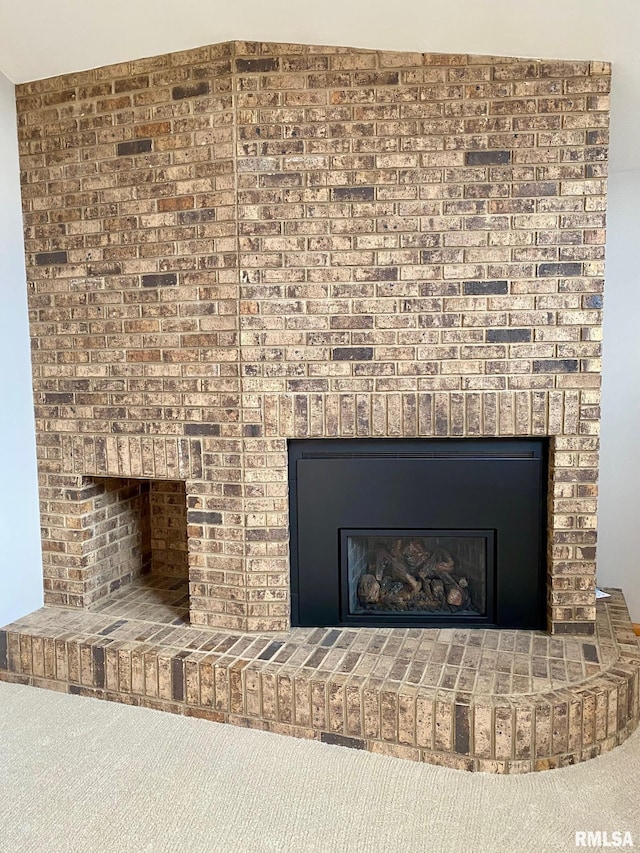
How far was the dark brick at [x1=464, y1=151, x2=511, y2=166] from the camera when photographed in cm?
218

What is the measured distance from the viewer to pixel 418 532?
2.39m

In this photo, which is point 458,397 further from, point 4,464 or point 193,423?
point 4,464

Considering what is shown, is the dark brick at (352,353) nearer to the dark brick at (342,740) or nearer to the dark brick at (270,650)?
the dark brick at (270,650)

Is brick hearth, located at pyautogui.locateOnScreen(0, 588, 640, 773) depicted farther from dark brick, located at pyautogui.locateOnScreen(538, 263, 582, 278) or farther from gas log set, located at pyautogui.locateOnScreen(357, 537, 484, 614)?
dark brick, located at pyautogui.locateOnScreen(538, 263, 582, 278)

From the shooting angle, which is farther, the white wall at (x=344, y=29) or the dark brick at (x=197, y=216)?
the dark brick at (x=197, y=216)

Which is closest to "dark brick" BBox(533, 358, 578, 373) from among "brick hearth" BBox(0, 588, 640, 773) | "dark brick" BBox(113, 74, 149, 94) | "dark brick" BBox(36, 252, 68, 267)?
"brick hearth" BBox(0, 588, 640, 773)

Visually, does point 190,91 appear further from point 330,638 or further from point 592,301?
point 330,638

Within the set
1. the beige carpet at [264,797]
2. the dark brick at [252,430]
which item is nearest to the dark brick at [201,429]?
the dark brick at [252,430]

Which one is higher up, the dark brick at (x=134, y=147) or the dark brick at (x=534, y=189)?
the dark brick at (x=134, y=147)

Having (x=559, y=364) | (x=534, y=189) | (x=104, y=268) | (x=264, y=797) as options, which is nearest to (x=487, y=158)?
(x=534, y=189)

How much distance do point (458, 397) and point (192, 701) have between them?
146 cm

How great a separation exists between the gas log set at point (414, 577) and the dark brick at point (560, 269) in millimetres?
1053

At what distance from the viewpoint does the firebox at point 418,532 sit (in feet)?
7.66

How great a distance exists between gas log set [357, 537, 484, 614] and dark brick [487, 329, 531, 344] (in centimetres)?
80
